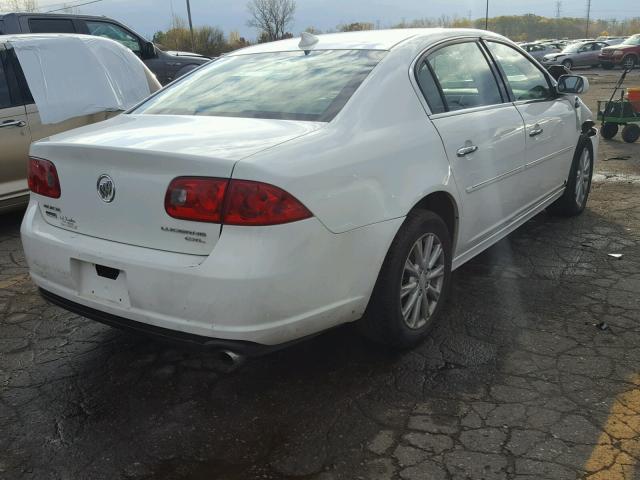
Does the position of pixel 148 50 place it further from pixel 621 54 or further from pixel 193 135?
pixel 621 54

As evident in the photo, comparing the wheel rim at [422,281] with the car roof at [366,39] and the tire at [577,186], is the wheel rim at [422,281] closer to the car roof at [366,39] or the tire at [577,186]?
the car roof at [366,39]

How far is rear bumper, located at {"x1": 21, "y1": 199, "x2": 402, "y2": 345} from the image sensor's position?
2.41m

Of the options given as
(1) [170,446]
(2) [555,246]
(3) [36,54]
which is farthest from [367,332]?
(3) [36,54]

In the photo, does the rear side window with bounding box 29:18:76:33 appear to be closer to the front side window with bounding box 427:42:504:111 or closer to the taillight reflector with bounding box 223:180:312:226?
the front side window with bounding box 427:42:504:111

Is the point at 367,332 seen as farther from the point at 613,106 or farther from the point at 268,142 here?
the point at 613,106

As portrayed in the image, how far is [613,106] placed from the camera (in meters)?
9.75

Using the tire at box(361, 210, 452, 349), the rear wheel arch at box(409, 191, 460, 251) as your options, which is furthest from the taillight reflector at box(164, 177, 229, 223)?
the rear wheel arch at box(409, 191, 460, 251)

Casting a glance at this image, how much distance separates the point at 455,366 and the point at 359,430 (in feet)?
2.41

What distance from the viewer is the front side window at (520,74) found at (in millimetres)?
4320

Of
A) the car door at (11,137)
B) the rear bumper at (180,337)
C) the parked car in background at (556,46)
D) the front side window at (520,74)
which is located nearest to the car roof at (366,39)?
the front side window at (520,74)

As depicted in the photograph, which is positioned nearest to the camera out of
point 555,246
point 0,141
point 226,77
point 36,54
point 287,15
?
point 226,77

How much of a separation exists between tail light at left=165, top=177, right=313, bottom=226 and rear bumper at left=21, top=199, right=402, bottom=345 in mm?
43

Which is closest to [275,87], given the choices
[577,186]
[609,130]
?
[577,186]

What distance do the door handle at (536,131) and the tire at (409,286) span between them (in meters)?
1.34
